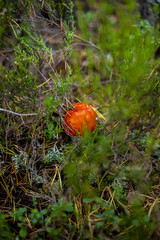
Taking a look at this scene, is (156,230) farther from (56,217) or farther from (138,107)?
(138,107)

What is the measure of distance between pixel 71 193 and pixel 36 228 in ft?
1.19

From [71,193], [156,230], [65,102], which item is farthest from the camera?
[65,102]

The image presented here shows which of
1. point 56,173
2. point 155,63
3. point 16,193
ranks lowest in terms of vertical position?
point 16,193

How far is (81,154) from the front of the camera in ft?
6.16

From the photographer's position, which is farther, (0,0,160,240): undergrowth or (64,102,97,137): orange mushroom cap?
(64,102,97,137): orange mushroom cap

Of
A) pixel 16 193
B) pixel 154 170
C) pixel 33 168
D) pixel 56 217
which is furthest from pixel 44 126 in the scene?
pixel 154 170

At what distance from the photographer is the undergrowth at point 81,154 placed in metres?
1.43

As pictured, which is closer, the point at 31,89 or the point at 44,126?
the point at 31,89

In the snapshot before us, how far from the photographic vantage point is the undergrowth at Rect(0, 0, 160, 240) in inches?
56.2

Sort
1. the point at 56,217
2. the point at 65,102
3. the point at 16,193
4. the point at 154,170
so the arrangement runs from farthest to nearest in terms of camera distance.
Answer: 1. the point at 65,102
2. the point at 154,170
3. the point at 16,193
4. the point at 56,217

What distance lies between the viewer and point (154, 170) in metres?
1.91

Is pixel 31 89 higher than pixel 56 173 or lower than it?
higher

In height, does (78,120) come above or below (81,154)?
above

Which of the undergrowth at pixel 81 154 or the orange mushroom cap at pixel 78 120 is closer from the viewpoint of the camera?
the undergrowth at pixel 81 154
